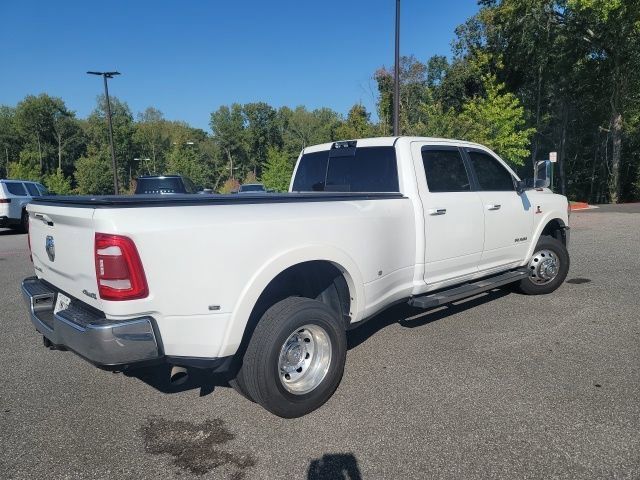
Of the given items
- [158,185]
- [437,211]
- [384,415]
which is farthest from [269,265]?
[158,185]

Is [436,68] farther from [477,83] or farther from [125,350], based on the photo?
[125,350]

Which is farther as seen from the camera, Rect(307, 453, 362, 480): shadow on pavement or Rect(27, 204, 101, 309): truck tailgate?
Rect(27, 204, 101, 309): truck tailgate

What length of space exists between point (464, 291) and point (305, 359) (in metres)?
2.00

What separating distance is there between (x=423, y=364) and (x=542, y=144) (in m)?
41.9

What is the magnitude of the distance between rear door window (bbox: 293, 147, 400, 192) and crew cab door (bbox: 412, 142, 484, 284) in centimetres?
28

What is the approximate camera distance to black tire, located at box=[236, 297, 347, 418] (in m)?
2.98

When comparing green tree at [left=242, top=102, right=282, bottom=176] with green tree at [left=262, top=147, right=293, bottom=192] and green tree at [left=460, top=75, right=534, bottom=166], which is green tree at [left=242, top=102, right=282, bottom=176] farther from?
green tree at [left=460, top=75, right=534, bottom=166]

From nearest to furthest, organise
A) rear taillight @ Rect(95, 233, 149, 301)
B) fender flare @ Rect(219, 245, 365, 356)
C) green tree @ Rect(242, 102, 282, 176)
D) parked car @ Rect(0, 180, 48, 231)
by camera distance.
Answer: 1. rear taillight @ Rect(95, 233, 149, 301)
2. fender flare @ Rect(219, 245, 365, 356)
3. parked car @ Rect(0, 180, 48, 231)
4. green tree @ Rect(242, 102, 282, 176)

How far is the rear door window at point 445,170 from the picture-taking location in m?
4.51

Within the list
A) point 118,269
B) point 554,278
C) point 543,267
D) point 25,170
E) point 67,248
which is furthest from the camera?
point 25,170

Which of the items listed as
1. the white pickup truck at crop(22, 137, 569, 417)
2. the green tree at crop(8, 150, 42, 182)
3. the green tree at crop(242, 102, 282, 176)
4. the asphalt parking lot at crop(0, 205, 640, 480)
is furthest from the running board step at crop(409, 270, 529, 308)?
the green tree at crop(242, 102, 282, 176)

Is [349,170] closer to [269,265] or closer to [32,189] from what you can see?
[269,265]

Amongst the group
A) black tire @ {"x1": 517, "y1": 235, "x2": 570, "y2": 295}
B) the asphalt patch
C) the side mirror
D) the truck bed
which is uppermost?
the side mirror

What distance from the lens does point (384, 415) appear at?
321 centimetres
